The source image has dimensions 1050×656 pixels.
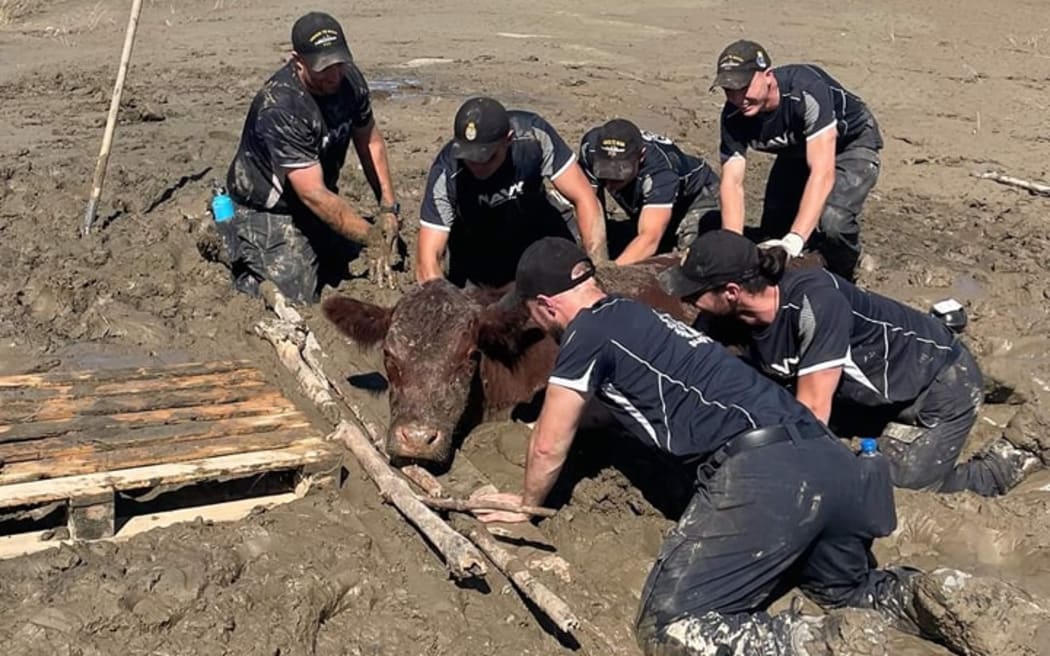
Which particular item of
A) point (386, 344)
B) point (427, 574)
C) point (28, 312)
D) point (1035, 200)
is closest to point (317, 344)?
point (386, 344)

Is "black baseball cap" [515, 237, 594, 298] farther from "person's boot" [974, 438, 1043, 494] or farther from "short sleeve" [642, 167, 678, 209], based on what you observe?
"short sleeve" [642, 167, 678, 209]

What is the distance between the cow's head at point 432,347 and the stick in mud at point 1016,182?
24.2 ft

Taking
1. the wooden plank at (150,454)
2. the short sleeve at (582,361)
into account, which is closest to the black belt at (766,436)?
the short sleeve at (582,361)

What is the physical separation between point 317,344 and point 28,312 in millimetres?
2277

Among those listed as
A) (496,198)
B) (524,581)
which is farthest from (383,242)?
(524,581)

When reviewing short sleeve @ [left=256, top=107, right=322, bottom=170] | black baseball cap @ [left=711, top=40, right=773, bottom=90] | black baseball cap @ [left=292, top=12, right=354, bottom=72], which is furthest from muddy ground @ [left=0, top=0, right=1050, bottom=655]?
black baseball cap @ [left=711, top=40, right=773, bottom=90]

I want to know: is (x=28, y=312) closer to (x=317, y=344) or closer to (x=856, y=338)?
(x=317, y=344)

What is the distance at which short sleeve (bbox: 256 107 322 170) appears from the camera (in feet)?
28.1

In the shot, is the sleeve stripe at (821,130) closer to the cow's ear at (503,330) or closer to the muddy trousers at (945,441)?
the muddy trousers at (945,441)

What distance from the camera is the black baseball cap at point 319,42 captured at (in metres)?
8.31

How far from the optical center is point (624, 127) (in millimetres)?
8367

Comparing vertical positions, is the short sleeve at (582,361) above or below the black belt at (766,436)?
above

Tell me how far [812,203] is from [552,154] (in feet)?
6.19

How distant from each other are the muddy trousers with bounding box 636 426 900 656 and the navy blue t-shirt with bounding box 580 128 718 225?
12.7ft
